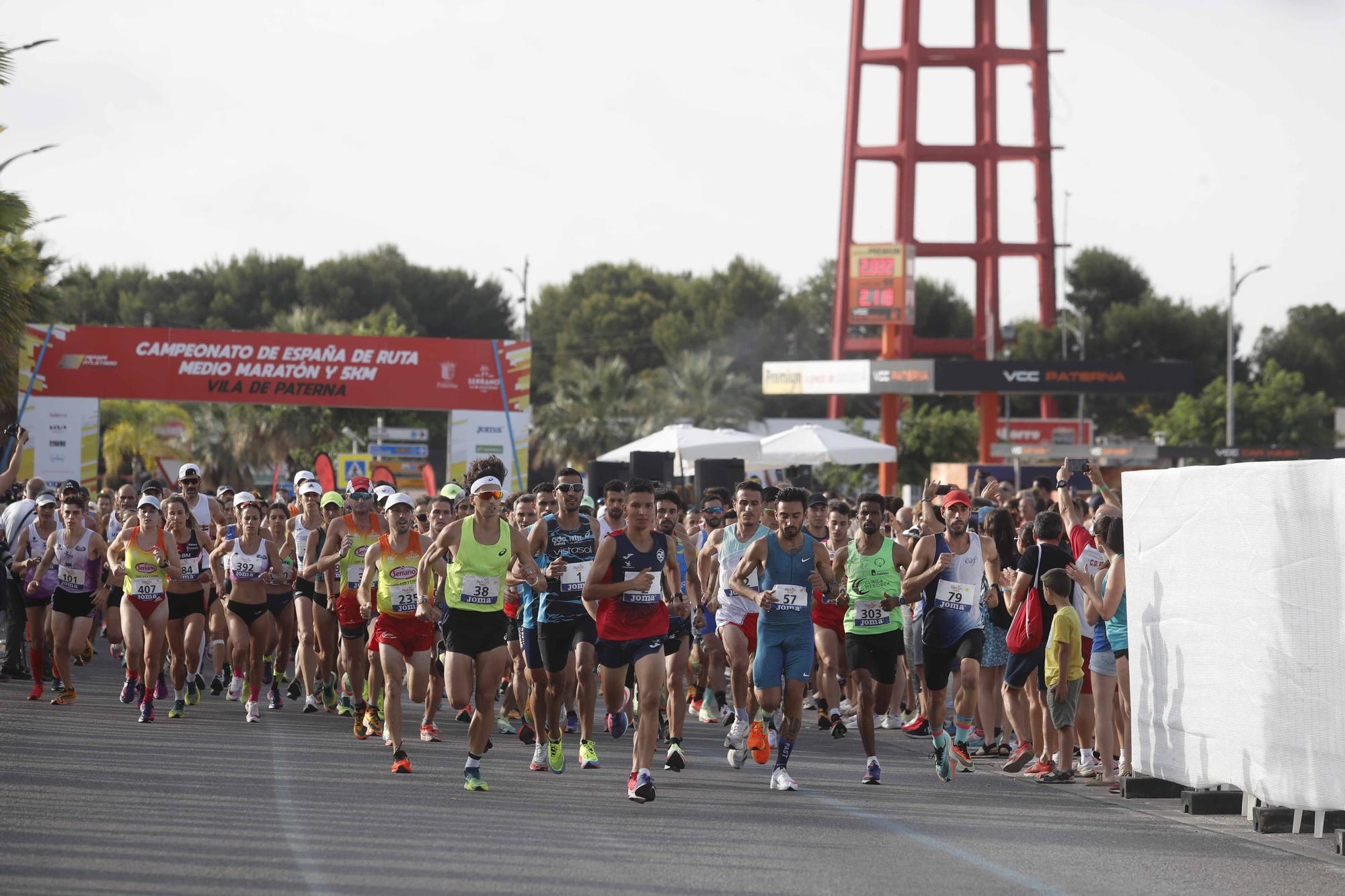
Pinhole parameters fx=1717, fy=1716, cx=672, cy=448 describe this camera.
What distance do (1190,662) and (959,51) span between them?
163ft

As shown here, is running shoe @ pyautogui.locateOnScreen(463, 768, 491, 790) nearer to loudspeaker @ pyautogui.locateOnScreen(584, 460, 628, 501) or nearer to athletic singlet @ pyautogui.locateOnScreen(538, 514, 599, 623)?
athletic singlet @ pyautogui.locateOnScreen(538, 514, 599, 623)

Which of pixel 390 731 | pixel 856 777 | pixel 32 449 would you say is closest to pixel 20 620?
pixel 390 731

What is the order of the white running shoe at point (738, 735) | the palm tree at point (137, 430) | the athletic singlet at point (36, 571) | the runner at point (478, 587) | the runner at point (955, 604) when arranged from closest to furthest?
the runner at point (478, 587) → the runner at point (955, 604) → the white running shoe at point (738, 735) → the athletic singlet at point (36, 571) → the palm tree at point (137, 430)

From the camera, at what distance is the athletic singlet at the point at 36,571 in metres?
15.6

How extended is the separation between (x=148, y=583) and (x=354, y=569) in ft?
5.64

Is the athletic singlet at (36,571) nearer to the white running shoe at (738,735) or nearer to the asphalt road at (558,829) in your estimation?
the asphalt road at (558,829)

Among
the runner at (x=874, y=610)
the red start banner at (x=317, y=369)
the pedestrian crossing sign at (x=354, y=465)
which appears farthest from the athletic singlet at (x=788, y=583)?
the red start banner at (x=317, y=369)

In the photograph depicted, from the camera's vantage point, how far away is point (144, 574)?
1412cm

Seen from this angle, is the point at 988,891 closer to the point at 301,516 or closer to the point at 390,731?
the point at 390,731

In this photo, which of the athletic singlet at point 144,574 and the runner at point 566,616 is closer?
the runner at point 566,616

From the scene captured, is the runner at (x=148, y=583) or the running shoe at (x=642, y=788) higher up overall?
the runner at (x=148, y=583)

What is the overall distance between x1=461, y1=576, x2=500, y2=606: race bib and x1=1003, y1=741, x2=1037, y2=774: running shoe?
3.94m

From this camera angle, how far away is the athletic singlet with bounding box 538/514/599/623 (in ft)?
37.7

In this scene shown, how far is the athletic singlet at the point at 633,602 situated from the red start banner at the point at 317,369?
80.5 ft
